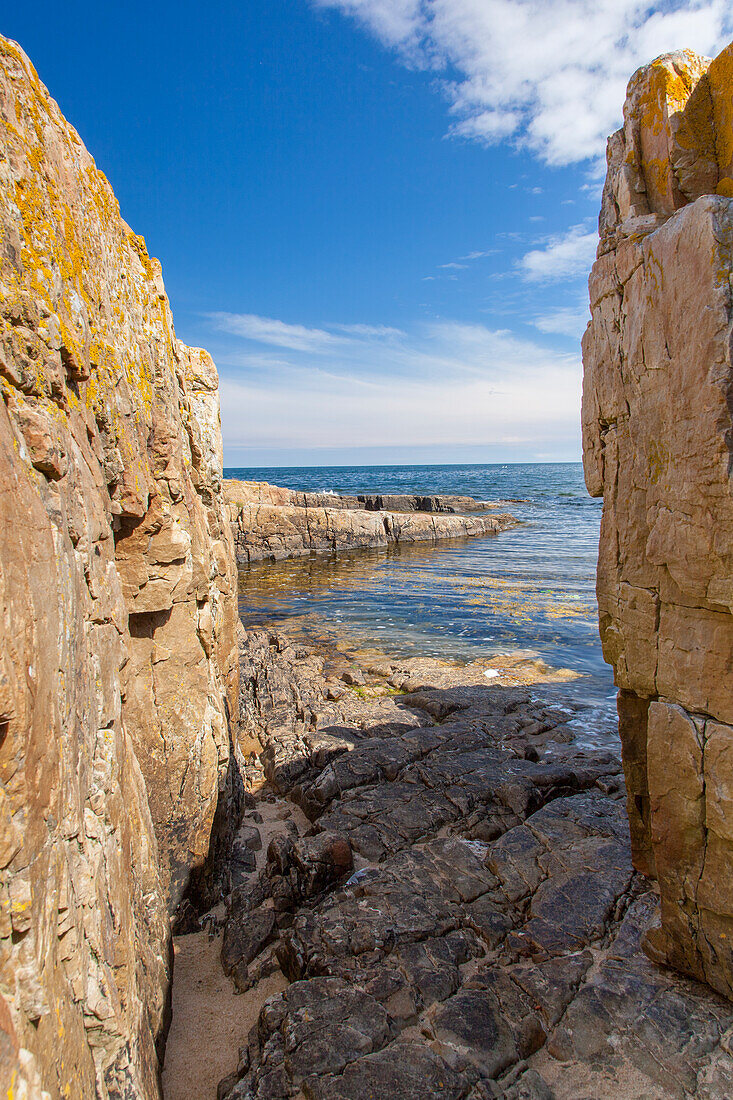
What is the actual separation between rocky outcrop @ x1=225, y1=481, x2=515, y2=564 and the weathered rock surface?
25.8 metres

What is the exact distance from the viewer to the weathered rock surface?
3.75 m

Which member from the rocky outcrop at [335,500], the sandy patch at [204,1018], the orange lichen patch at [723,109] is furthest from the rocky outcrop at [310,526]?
the orange lichen patch at [723,109]

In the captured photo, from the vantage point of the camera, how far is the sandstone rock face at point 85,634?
2297 mm

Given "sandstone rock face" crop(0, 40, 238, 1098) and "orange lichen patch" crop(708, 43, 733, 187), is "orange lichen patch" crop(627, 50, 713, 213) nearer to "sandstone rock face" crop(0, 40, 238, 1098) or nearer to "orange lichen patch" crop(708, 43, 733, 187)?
"orange lichen patch" crop(708, 43, 733, 187)

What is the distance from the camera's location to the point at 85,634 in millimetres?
3398

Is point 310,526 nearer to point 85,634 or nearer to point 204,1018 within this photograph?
point 204,1018

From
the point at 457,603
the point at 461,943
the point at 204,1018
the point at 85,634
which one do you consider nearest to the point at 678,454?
the point at 85,634

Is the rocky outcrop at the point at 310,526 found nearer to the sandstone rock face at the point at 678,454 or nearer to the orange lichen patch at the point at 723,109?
the sandstone rock face at the point at 678,454

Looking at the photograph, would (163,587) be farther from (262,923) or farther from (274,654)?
(274,654)

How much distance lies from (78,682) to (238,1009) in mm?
3407

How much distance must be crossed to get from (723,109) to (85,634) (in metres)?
5.69

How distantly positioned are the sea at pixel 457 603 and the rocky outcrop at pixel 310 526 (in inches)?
69.5

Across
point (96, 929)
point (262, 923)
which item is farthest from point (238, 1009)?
point (96, 929)

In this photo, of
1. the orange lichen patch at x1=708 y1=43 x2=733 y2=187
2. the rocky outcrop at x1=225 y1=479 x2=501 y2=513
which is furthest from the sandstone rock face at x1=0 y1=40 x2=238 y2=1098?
the rocky outcrop at x1=225 y1=479 x2=501 y2=513
